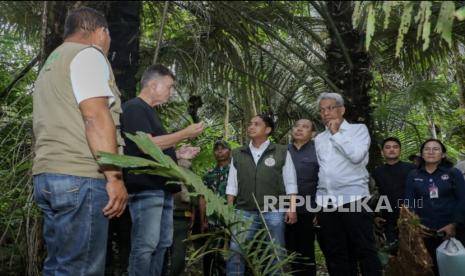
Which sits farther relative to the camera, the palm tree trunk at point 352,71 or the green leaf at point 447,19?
the palm tree trunk at point 352,71

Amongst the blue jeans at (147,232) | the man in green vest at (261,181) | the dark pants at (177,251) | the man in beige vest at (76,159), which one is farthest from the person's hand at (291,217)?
the man in beige vest at (76,159)

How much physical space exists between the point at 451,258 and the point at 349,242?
0.88 metres

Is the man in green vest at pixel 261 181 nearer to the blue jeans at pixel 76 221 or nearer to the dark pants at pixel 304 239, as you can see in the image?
the dark pants at pixel 304 239

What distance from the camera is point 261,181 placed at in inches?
195

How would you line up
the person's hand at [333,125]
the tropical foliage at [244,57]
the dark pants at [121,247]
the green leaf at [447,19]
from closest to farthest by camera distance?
the green leaf at [447,19] < the tropical foliage at [244,57] < the dark pants at [121,247] < the person's hand at [333,125]

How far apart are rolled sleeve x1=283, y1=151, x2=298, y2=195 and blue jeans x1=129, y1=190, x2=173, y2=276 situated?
1403 millimetres

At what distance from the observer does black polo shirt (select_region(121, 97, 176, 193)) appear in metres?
3.78

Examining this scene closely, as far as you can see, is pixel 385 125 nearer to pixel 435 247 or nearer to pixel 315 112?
pixel 315 112

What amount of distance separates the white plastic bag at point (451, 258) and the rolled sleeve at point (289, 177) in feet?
4.46

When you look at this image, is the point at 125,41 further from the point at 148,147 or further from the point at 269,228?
the point at 269,228

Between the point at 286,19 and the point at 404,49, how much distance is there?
2344 mm

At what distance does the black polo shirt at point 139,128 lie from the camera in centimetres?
378

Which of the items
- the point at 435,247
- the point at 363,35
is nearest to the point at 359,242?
the point at 435,247

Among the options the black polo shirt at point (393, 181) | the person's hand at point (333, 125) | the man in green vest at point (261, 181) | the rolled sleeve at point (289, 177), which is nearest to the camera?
the person's hand at point (333, 125)
